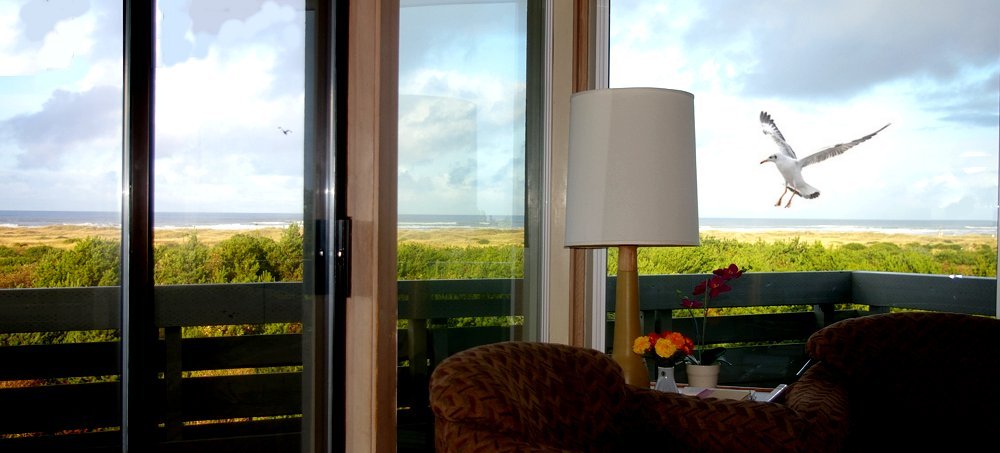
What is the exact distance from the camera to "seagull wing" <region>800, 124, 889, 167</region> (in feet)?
11.8

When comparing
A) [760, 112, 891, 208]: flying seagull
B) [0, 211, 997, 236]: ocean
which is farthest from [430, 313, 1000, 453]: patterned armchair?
[760, 112, 891, 208]: flying seagull

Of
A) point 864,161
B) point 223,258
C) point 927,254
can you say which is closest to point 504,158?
point 223,258

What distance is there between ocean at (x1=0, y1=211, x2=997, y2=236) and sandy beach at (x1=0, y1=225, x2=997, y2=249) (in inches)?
0.5

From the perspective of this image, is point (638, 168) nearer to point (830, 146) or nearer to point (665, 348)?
point (665, 348)

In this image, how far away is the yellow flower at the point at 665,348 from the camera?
2350 millimetres

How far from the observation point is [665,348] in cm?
235

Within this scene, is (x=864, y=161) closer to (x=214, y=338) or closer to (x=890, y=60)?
(x=890, y=60)

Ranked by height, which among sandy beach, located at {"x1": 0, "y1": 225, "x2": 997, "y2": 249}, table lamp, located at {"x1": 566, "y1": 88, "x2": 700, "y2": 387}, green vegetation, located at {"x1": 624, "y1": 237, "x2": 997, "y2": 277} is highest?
table lamp, located at {"x1": 566, "y1": 88, "x2": 700, "y2": 387}

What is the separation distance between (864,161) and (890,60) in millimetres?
420

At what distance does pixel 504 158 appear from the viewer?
129 inches

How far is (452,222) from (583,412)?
3.80 ft

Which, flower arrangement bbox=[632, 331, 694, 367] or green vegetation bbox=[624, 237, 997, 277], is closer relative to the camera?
flower arrangement bbox=[632, 331, 694, 367]

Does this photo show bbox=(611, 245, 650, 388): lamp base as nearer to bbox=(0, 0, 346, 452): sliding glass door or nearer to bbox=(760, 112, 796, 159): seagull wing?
bbox=(0, 0, 346, 452): sliding glass door

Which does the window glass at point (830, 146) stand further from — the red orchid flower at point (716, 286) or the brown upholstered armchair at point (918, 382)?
the red orchid flower at point (716, 286)
